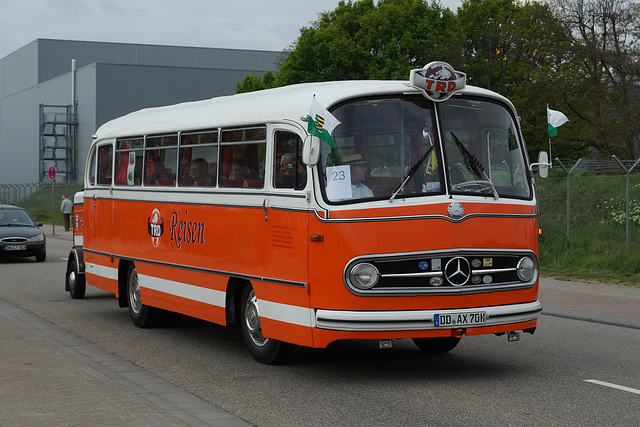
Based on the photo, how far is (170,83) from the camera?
199 feet

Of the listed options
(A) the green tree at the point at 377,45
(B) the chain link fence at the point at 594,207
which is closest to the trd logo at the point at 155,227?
(B) the chain link fence at the point at 594,207

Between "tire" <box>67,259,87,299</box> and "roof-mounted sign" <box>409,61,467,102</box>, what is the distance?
8541 millimetres

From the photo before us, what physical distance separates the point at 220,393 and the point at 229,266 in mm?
1955

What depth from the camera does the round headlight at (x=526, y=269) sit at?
872 cm

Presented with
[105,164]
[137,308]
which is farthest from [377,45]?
[137,308]

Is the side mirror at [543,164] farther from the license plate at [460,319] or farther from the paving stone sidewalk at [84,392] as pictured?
the paving stone sidewalk at [84,392]

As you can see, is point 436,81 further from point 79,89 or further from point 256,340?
point 79,89

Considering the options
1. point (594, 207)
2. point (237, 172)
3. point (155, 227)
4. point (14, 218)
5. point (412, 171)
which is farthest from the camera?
point (14, 218)

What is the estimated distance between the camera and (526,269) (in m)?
8.77

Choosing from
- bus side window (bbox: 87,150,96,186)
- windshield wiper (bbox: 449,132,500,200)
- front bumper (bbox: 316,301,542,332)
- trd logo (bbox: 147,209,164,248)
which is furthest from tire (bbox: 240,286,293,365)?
bus side window (bbox: 87,150,96,186)

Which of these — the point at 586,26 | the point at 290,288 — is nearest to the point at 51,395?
the point at 290,288

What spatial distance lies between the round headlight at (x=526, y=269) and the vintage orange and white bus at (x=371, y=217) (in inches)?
0.5

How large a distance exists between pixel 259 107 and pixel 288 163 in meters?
1.01

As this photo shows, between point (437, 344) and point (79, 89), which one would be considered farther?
point (79, 89)
